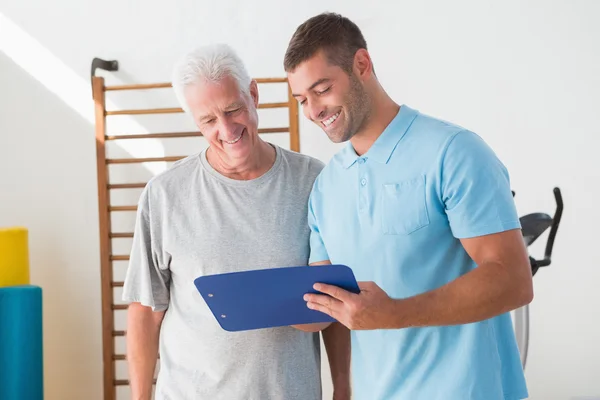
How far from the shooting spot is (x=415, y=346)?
5.08 feet

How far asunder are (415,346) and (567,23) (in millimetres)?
2874

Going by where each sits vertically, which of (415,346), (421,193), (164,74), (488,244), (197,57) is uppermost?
(164,74)

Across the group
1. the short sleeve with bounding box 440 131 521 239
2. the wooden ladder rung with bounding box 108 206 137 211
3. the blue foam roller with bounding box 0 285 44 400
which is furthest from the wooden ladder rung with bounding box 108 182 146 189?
the short sleeve with bounding box 440 131 521 239

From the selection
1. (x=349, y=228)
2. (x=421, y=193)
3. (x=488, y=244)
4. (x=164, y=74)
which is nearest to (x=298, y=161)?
(x=349, y=228)

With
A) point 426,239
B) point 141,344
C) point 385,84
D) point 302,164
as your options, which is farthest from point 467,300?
point 385,84

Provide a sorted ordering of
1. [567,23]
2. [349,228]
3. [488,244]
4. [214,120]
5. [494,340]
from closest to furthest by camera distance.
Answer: [488,244], [494,340], [349,228], [214,120], [567,23]

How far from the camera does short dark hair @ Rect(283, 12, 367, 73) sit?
161 centimetres

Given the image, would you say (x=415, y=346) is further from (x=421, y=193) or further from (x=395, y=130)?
(x=395, y=130)

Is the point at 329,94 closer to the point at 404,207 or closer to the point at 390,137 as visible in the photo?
the point at 390,137

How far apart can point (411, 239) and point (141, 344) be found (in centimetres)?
87

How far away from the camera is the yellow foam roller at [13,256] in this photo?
3.65 meters

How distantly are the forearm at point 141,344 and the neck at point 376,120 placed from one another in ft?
2.49

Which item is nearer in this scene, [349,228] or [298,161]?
[349,228]

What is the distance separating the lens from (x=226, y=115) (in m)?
1.88
